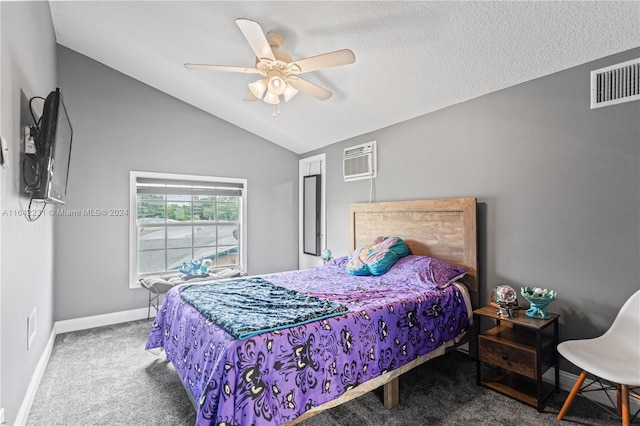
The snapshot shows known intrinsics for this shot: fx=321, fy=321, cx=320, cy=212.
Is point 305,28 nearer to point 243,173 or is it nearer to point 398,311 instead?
point 398,311

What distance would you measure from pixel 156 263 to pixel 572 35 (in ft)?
15.5

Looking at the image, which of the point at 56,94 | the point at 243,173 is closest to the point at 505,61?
the point at 56,94

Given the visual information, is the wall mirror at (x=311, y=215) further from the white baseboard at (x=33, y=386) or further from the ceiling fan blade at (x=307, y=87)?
the white baseboard at (x=33, y=386)

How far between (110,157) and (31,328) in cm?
224

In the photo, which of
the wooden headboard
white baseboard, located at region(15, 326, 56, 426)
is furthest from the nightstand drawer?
white baseboard, located at region(15, 326, 56, 426)

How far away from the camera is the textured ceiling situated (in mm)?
2055

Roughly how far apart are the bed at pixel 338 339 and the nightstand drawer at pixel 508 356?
25cm

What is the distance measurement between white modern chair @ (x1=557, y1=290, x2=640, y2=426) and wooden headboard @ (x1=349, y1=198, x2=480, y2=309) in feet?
2.96

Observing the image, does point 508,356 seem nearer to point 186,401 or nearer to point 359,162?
point 186,401

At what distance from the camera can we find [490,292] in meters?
2.82

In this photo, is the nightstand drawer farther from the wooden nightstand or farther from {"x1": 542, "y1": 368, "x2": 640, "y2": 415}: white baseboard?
{"x1": 542, "y1": 368, "x2": 640, "y2": 415}: white baseboard

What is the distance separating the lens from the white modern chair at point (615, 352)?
1761mm

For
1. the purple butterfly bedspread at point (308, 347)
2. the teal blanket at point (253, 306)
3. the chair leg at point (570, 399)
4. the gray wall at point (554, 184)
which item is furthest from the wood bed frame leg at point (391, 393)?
the gray wall at point (554, 184)

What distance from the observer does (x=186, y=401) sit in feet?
7.23
